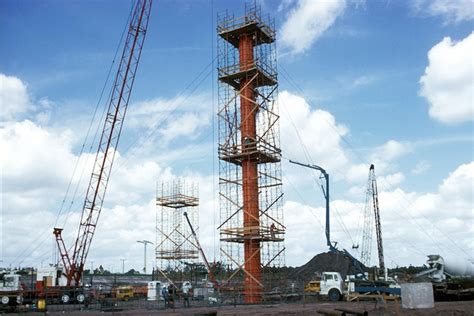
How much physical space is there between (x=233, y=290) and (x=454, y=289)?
829 inches

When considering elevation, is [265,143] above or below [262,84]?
below

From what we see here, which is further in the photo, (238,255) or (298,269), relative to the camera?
(298,269)

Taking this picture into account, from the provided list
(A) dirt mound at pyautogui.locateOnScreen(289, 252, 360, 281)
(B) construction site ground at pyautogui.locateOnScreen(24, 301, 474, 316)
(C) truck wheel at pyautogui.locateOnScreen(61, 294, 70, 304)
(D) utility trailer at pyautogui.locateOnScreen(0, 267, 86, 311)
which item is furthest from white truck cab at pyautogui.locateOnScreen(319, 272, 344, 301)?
(A) dirt mound at pyautogui.locateOnScreen(289, 252, 360, 281)

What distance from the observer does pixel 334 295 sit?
1951 inches

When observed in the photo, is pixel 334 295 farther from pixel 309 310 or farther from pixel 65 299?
pixel 65 299

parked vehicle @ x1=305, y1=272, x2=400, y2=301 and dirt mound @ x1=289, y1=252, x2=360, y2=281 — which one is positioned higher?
dirt mound @ x1=289, y1=252, x2=360, y2=281

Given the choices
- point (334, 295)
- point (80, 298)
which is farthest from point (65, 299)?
point (334, 295)

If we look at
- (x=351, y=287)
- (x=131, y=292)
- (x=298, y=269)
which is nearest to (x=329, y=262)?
(x=298, y=269)

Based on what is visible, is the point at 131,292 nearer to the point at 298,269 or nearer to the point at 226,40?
the point at 226,40

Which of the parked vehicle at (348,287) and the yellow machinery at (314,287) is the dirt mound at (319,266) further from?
the parked vehicle at (348,287)

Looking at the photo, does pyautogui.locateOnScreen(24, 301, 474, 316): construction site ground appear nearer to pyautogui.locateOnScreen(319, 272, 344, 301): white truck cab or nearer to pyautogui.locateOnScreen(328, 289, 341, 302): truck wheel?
pyautogui.locateOnScreen(328, 289, 341, 302): truck wheel

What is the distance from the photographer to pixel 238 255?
49.0 metres

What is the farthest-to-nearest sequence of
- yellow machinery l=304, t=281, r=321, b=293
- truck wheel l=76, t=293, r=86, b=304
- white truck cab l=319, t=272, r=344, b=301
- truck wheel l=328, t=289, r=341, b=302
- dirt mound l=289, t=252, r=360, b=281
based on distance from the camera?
dirt mound l=289, t=252, r=360, b=281 < yellow machinery l=304, t=281, r=321, b=293 < truck wheel l=76, t=293, r=86, b=304 < white truck cab l=319, t=272, r=344, b=301 < truck wheel l=328, t=289, r=341, b=302

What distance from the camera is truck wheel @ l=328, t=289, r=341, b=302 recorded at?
161 ft
